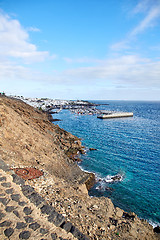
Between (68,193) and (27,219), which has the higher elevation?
(27,219)

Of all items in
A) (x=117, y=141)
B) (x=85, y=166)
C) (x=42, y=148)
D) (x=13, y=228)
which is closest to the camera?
(x=13, y=228)

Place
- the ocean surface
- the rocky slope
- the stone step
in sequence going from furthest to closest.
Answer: the ocean surface, the rocky slope, the stone step

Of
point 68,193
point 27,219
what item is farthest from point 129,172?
point 27,219

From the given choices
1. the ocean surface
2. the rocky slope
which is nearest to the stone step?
the rocky slope

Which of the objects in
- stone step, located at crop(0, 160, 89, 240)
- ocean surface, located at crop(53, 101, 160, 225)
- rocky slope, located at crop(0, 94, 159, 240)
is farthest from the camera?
ocean surface, located at crop(53, 101, 160, 225)

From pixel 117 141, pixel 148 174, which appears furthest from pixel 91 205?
pixel 117 141

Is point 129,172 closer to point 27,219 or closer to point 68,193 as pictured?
point 68,193

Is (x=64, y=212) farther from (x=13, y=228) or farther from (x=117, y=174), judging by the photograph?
(x=117, y=174)

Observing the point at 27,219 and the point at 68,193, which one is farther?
the point at 68,193

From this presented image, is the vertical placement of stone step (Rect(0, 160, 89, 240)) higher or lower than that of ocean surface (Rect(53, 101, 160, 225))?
higher

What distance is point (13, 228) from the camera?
19.1 ft

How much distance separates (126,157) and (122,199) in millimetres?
12671

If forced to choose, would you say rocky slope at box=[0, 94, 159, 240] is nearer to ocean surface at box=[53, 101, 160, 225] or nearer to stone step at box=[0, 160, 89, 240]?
stone step at box=[0, 160, 89, 240]

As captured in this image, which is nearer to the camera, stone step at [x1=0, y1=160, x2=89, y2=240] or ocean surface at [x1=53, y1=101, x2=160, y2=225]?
stone step at [x1=0, y1=160, x2=89, y2=240]
